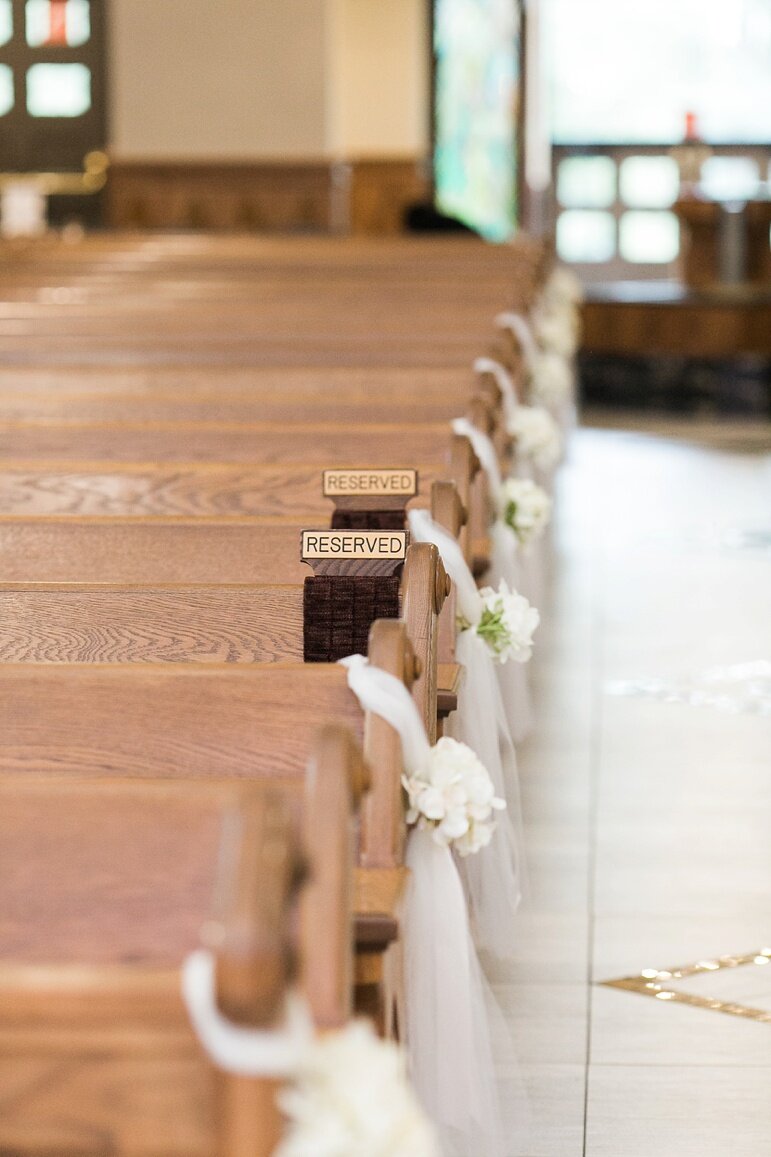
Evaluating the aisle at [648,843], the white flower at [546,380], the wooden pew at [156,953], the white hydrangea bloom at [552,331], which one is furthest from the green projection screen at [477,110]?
the wooden pew at [156,953]

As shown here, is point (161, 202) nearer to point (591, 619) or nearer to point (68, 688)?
point (591, 619)

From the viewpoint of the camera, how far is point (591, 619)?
6113 mm

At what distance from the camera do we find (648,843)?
3895 millimetres

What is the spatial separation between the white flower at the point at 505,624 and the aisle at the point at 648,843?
64cm

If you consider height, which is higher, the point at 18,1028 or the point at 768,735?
the point at 18,1028

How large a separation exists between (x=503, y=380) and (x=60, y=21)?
689 cm

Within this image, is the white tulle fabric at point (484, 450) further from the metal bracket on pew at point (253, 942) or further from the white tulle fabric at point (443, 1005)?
the metal bracket on pew at point (253, 942)

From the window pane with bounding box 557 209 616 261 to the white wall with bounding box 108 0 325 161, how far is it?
3.78 m

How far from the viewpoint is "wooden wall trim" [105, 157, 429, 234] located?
1048 cm

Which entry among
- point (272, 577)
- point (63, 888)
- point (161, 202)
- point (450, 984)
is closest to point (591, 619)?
point (272, 577)

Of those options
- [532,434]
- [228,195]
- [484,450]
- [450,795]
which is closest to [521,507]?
[484,450]

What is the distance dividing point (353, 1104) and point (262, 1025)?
100mm

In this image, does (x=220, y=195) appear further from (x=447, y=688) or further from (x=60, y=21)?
(x=447, y=688)

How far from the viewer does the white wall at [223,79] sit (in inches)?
407
